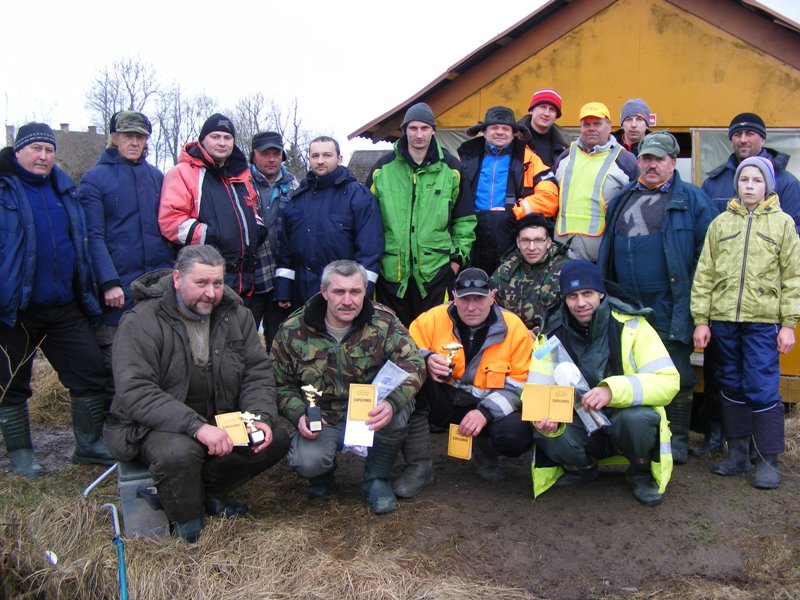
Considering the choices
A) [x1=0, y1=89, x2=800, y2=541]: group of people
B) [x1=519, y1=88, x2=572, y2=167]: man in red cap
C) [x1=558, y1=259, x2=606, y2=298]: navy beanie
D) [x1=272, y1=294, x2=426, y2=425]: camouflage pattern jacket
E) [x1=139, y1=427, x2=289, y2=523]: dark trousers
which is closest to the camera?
[x1=139, y1=427, x2=289, y2=523]: dark trousers

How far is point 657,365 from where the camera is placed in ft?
12.6

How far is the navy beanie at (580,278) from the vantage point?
388cm

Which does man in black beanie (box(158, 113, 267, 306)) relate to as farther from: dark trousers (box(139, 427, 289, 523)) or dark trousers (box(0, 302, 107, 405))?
dark trousers (box(139, 427, 289, 523))

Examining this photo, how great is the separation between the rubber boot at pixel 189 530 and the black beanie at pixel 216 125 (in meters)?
2.60

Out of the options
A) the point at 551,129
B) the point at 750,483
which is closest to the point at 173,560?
the point at 750,483

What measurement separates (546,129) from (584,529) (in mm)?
3148

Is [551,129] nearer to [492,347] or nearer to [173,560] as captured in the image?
[492,347]

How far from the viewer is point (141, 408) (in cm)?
343

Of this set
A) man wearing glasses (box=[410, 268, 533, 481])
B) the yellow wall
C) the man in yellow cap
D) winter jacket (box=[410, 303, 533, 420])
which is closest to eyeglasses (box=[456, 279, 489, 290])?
man wearing glasses (box=[410, 268, 533, 481])

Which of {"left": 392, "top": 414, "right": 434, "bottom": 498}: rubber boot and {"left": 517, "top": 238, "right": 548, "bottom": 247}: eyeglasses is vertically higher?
{"left": 517, "top": 238, "right": 548, "bottom": 247}: eyeglasses

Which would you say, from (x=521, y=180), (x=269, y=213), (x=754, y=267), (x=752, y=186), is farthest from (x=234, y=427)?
(x=752, y=186)

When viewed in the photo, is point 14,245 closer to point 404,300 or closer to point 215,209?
point 215,209

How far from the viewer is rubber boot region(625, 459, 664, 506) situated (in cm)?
392

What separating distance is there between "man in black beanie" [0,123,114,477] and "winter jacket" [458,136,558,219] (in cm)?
265
